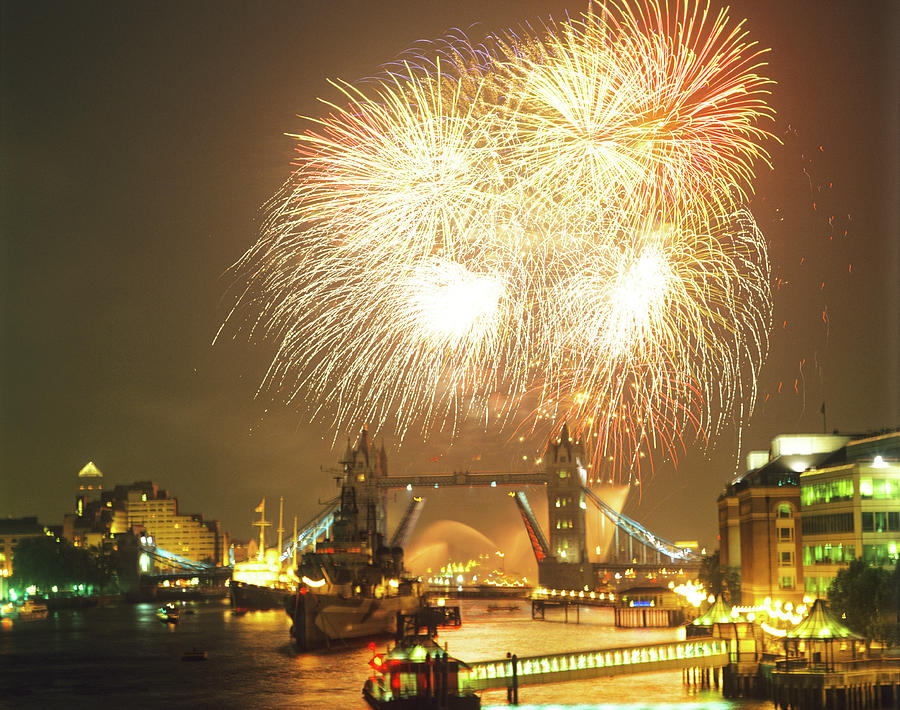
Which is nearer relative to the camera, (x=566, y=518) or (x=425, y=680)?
(x=425, y=680)

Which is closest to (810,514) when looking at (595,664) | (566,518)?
(595,664)

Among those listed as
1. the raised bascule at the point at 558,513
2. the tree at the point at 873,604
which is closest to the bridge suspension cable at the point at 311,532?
the raised bascule at the point at 558,513

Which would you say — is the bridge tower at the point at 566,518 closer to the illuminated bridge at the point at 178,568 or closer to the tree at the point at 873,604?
the illuminated bridge at the point at 178,568

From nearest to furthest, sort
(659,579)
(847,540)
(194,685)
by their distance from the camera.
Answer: (194,685) < (847,540) < (659,579)

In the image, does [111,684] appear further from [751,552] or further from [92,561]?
[92,561]

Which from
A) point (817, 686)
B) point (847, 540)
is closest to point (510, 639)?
point (847, 540)

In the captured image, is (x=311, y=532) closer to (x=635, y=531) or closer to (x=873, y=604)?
(x=635, y=531)
